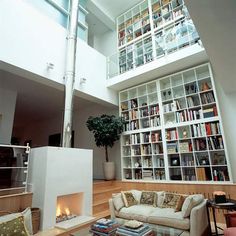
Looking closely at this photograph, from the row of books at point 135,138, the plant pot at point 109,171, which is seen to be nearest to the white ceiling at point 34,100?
the row of books at point 135,138

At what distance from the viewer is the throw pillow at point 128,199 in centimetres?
365

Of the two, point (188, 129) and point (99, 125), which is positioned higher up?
point (99, 125)

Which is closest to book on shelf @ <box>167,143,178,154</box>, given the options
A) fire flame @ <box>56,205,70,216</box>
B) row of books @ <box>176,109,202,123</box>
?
row of books @ <box>176,109,202,123</box>

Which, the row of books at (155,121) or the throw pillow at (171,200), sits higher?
the row of books at (155,121)

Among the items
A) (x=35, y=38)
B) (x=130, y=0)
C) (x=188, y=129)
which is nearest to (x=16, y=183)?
(x=35, y=38)

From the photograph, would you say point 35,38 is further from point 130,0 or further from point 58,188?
point 130,0

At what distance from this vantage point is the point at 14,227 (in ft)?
6.43

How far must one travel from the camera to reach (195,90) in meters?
4.57

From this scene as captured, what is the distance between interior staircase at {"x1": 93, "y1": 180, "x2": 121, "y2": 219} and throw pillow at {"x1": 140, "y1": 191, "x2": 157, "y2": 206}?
2.67ft

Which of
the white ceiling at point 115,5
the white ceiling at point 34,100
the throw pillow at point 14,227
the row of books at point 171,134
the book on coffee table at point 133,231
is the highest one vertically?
the white ceiling at point 115,5

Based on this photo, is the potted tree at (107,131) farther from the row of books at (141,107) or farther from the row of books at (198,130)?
the row of books at (198,130)

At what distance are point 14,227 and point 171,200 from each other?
2656 millimetres

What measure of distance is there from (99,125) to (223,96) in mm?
3249

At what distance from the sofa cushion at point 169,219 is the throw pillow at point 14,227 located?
6.56 ft
